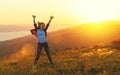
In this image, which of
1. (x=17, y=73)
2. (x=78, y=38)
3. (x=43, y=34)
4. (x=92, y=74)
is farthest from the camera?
(x=78, y=38)

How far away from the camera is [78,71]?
600 inches

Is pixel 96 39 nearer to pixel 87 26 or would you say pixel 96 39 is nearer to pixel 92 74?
pixel 87 26

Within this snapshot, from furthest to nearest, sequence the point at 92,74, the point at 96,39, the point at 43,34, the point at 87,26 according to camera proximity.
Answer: the point at 87,26, the point at 96,39, the point at 43,34, the point at 92,74

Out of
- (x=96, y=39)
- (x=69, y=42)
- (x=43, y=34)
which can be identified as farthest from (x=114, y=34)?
(x=43, y=34)

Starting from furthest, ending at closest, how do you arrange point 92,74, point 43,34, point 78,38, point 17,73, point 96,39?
point 78,38 → point 96,39 → point 43,34 → point 17,73 → point 92,74

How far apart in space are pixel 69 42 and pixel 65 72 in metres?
60.4

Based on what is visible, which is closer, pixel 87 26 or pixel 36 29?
pixel 36 29

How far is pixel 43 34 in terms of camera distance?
19.2 metres

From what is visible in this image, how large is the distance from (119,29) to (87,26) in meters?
20.1

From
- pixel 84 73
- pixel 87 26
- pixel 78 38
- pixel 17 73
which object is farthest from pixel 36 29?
pixel 87 26

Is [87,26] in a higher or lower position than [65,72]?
lower

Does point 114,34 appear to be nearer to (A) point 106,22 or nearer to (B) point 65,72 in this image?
(A) point 106,22

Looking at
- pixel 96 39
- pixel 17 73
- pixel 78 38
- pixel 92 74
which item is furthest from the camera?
pixel 78 38

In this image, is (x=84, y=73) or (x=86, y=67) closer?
(x=84, y=73)
